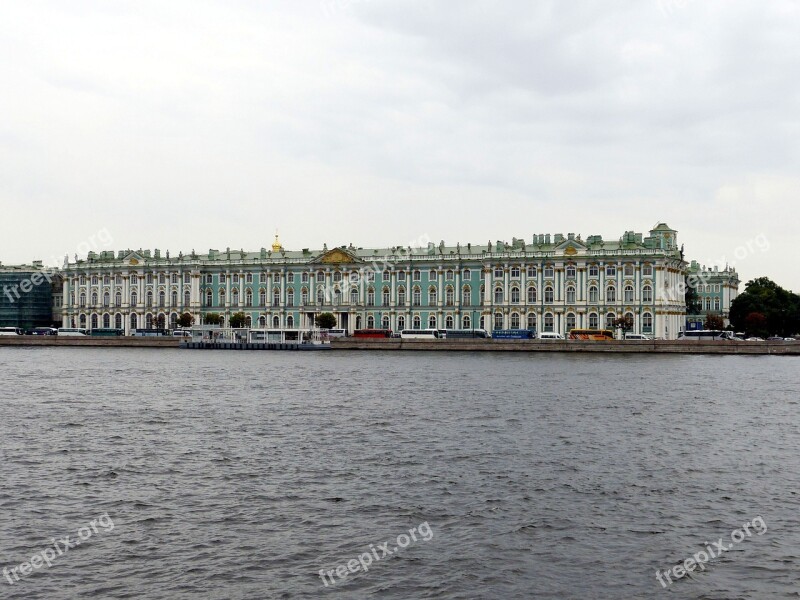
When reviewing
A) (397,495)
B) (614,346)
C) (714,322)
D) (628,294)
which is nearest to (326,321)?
(628,294)

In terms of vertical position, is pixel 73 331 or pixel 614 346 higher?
pixel 73 331

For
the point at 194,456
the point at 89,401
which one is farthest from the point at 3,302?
the point at 194,456

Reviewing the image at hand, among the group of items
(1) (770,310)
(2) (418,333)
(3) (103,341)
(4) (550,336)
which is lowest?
(3) (103,341)

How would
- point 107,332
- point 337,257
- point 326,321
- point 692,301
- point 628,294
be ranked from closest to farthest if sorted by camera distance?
point 628,294 < point 326,321 < point 337,257 < point 107,332 < point 692,301

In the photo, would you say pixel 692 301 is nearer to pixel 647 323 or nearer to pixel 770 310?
pixel 770 310

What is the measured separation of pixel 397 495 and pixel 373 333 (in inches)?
2635

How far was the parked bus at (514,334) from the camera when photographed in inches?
3071

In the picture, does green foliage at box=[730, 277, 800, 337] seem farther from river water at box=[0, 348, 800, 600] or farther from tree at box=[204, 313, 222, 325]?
river water at box=[0, 348, 800, 600]

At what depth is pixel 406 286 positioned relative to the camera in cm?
8875

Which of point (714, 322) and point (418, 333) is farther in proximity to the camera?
point (714, 322)

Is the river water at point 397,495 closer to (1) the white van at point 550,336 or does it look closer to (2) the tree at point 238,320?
(1) the white van at point 550,336

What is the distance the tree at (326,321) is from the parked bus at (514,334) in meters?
17.2

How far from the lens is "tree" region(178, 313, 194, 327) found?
92.9m

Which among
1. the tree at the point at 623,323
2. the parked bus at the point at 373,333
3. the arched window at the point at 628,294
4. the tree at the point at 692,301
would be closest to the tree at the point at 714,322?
the tree at the point at 692,301
